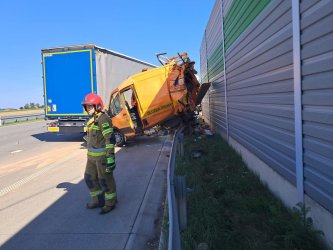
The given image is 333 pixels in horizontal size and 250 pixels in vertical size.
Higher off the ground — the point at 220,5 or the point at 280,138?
the point at 220,5

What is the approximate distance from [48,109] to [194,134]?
656 centimetres

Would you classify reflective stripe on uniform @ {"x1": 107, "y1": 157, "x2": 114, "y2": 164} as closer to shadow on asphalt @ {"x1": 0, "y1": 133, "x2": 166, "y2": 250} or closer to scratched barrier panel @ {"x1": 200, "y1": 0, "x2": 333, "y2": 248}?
shadow on asphalt @ {"x1": 0, "y1": 133, "x2": 166, "y2": 250}

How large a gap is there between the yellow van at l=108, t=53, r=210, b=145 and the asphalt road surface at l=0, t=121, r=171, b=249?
1.73 meters

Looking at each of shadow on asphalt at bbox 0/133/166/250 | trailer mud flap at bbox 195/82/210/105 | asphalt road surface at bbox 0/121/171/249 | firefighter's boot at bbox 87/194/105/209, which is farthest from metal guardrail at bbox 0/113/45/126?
firefighter's boot at bbox 87/194/105/209

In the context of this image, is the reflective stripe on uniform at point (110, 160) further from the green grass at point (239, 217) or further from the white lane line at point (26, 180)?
the white lane line at point (26, 180)

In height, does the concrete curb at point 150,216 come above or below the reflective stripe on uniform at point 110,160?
below

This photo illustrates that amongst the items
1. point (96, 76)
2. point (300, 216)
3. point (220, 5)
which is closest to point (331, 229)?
point (300, 216)

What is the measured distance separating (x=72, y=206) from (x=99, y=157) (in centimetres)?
109

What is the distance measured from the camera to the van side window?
13.3 meters

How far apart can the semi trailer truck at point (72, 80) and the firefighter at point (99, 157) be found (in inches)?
343

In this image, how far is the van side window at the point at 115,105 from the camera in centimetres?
1332

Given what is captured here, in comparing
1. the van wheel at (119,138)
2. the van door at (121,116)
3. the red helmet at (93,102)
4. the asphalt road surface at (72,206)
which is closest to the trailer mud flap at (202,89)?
the van door at (121,116)

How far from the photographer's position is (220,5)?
11039 mm

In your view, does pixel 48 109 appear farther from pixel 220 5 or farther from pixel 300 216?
pixel 300 216
